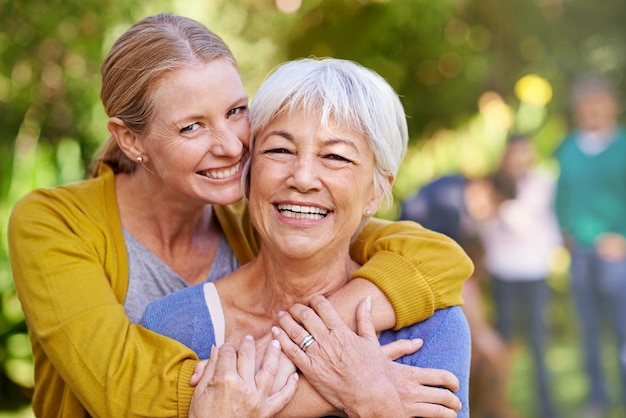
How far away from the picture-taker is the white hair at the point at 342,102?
6.60ft

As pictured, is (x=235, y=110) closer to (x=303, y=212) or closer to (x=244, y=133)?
(x=244, y=133)

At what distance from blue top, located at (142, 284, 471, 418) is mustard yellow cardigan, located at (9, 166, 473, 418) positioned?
0.05 metres

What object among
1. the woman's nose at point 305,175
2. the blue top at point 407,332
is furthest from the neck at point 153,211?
the woman's nose at point 305,175

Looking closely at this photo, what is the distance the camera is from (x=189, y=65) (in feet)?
7.32

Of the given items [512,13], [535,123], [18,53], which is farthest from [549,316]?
[18,53]

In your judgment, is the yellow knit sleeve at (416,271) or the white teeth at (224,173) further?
the white teeth at (224,173)

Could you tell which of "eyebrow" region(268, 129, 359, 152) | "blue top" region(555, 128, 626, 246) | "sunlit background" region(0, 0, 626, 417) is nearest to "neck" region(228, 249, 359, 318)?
"eyebrow" region(268, 129, 359, 152)

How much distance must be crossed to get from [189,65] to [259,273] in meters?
0.59

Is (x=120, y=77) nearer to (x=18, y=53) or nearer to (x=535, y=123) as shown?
(x=18, y=53)

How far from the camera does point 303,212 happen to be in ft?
6.68

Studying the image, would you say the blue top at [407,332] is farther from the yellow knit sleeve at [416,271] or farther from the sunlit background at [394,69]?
the sunlit background at [394,69]

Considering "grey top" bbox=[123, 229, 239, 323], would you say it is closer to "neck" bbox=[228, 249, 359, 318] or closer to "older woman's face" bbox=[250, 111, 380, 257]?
"neck" bbox=[228, 249, 359, 318]

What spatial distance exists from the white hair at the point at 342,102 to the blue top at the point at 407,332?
1.20ft

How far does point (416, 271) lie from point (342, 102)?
46cm
